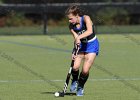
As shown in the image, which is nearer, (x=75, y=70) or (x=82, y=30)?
(x=82, y=30)

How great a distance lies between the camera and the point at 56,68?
52.2 feet

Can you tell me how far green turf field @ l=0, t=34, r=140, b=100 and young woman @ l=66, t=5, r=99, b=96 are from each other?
328 millimetres

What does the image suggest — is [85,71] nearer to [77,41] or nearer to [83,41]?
[83,41]

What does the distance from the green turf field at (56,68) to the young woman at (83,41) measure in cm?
33

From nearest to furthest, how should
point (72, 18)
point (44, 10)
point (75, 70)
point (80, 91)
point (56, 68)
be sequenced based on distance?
1. point (72, 18)
2. point (80, 91)
3. point (75, 70)
4. point (56, 68)
5. point (44, 10)

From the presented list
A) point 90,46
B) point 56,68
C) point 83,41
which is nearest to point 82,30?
point 83,41

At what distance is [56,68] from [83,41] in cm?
512

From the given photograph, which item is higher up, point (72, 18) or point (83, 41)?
point (72, 18)

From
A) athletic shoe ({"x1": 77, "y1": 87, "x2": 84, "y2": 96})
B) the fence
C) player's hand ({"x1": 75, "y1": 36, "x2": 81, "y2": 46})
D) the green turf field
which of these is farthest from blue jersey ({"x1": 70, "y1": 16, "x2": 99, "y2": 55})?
the fence

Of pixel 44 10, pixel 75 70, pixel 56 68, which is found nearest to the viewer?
pixel 75 70

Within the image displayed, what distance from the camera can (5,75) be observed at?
14266 mm

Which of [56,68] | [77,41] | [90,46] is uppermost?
[77,41]

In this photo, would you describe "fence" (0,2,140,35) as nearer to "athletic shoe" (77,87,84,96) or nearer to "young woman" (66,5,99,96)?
"young woman" (66,5,99,96)

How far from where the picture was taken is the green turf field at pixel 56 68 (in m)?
11.2
